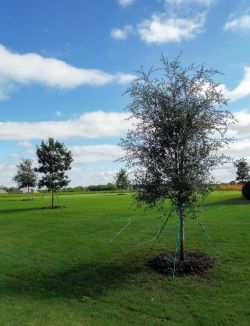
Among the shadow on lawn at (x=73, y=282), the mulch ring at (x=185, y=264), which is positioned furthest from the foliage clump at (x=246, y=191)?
the shadow on lawn at (x=73, y=282)

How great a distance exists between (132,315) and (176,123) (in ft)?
21.9

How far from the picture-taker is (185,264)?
14.5 meters

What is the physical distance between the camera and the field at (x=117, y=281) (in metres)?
10.4

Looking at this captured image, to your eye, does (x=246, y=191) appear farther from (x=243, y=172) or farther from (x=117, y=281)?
(x=243, y=172)

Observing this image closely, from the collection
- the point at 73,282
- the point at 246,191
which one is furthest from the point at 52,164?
the point at 73,282

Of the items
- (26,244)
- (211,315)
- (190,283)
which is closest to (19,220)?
(26,244)

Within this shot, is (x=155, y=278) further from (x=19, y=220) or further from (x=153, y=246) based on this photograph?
(x=19, y=220)

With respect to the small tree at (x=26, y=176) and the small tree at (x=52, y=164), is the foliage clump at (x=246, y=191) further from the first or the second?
the small tree at (x=26, y=176)

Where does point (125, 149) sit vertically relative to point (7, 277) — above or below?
above

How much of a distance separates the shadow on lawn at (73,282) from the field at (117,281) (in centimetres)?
3

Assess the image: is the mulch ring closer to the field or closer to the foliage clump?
the field

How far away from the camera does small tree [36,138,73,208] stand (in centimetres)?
4925

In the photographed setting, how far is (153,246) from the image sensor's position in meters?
18.5

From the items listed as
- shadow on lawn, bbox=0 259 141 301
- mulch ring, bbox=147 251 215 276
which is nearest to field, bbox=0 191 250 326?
shadow on lawn, bbox=0 259 141 301
